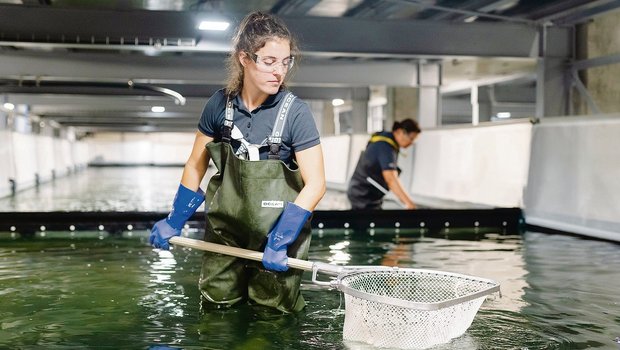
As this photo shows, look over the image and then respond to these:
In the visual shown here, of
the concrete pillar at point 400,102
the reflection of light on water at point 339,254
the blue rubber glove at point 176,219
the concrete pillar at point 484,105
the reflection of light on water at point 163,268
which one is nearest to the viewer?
the blue rubber glove at point 176,219

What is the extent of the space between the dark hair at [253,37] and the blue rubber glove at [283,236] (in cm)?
69

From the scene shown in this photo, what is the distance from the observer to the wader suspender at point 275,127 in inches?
143

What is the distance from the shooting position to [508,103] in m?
24.1

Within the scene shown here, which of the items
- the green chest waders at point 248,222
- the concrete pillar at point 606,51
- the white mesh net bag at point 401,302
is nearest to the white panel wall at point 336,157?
the concrete pillar at point 606,51

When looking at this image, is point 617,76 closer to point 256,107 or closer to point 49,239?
point 49,239

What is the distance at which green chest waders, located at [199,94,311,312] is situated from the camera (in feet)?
11.9

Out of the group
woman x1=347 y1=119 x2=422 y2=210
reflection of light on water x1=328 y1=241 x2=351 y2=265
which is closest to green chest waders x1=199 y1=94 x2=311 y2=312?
reflection of light on water x1=328 y1=241 x2=351 y2=265

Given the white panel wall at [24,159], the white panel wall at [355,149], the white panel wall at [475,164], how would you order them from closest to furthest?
the white panel wall at [475,164] < the white panel wall at [24,159] < the white panel wall at [355,149]

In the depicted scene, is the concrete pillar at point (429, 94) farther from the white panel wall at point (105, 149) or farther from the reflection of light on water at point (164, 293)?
the white panel wall at point (105, 149)

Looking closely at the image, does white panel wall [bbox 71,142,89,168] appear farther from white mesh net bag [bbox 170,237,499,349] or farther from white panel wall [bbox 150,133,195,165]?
white mesh net bag [bbox 170,237,499,349]

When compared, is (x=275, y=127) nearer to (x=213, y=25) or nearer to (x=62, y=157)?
(x=213, y=25)

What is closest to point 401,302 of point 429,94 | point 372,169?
point 372,169

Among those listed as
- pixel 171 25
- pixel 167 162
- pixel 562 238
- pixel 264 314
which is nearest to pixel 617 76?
pixel 562 238

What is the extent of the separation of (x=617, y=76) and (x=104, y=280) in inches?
321
